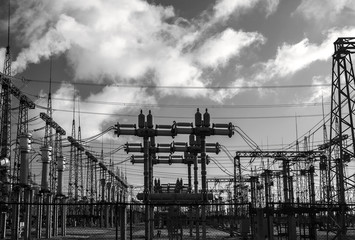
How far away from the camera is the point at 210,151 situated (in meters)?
32.2

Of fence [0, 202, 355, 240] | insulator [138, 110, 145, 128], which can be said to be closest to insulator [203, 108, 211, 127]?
insulator [138, 110, 145, 128]

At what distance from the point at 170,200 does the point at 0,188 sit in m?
17.1

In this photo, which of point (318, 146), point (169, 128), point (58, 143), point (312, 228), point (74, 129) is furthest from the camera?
point (74, 129)

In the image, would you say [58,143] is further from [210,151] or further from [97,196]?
[210,151]

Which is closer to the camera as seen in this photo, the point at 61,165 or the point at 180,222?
the point at 180,222

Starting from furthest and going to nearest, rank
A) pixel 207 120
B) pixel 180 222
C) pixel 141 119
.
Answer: pixel 141 119 < pixel 207 120 < pixel 180 222

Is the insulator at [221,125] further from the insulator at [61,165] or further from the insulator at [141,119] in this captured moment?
the insulator at [61,165]

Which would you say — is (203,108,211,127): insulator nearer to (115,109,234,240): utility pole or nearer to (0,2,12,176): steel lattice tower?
(115,109,234,240): utility pole

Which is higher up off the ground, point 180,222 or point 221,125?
point 221,125

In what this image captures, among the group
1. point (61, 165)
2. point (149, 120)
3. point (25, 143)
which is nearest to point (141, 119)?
point (149, 120)

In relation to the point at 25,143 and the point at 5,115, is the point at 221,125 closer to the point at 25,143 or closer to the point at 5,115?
the point at 25,143

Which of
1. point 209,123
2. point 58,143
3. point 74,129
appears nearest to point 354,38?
point 209,123

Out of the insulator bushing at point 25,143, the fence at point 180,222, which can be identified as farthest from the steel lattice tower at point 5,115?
the insulator bushing at point 25,143

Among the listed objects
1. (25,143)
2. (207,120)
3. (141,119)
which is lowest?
(25,143)
